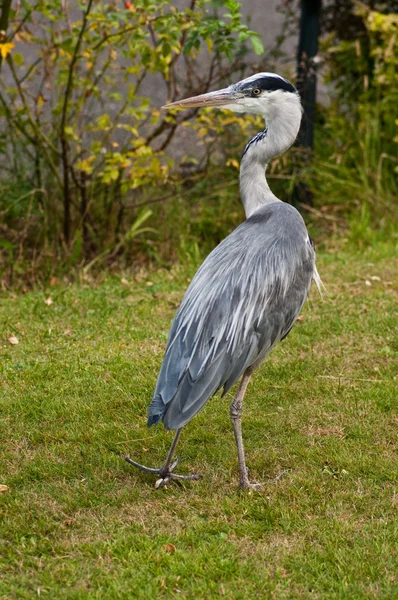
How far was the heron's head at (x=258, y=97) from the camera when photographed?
4.56 meters

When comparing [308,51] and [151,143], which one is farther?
[308,51]

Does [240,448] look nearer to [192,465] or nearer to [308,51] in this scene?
[192,465]

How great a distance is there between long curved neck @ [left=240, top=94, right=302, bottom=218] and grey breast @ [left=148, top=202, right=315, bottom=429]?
205mm

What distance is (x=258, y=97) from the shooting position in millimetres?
4586

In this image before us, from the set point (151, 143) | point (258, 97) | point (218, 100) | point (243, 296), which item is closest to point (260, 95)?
point (258, 97)

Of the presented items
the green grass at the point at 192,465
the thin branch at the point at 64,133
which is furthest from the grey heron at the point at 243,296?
the thin branch at the point at 64,133

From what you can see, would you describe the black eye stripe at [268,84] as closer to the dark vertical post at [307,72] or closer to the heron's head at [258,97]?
the heron's head at [258,97]

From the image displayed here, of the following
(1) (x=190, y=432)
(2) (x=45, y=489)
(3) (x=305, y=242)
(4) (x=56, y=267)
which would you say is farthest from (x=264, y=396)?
(4) (x=56, y=267)

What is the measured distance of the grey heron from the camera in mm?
3986

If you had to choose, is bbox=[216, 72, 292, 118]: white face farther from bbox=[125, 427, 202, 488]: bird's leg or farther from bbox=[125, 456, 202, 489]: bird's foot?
bbox=[125, 456, 202, 489]: bird's foot

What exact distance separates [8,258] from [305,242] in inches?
143

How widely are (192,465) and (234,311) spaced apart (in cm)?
85

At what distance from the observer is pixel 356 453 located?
4473 mm

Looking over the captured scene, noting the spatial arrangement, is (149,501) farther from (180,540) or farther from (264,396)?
(264,396)
